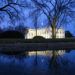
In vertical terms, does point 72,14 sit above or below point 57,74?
above

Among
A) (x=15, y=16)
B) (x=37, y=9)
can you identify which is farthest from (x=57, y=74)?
(x=37, y=9)

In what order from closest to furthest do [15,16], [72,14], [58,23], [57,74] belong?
[57,74]
[15,16]
[72,14]
[58,23]

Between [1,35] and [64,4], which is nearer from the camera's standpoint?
[1,35]

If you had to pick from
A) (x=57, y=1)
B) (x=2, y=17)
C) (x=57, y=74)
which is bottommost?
(x=57, y=74)

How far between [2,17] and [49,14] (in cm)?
1388

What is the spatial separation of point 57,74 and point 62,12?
4706cm

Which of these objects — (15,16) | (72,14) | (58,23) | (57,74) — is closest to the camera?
(57,74)

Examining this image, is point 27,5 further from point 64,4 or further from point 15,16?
point 64,4

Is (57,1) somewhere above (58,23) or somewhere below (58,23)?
above

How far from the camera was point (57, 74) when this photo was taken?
11.4 m

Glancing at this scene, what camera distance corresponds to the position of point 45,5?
5797cm

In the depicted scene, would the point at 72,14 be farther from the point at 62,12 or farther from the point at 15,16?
the point at 15,16

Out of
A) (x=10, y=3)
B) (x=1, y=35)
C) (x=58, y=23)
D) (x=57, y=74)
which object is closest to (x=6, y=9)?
(x=10, y=3)

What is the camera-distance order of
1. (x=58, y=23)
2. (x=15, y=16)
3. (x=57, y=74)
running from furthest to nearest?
(x=58, y=23) → (x=15, y=16) → (x=57, y=74)
